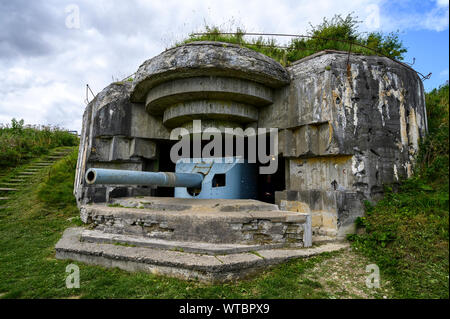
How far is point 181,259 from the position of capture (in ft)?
9.77

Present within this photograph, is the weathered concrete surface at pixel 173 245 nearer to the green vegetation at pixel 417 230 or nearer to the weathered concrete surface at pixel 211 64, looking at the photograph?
the green vegetation at pixel 417 230

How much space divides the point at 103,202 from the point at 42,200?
8.50 feet

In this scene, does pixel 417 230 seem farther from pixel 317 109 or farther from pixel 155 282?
pixel 155 282

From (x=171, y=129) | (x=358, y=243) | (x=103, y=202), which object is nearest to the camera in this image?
(x=358, y=243)

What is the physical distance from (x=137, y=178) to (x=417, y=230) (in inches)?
150

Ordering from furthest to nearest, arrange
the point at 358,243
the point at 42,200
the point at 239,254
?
1. the point at 42,200
2. the point at 358,243
3. the point at 239,254

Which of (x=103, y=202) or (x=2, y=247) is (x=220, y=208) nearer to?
(x=103, y=202)

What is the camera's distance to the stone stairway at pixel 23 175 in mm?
7535

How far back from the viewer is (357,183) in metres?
4.18

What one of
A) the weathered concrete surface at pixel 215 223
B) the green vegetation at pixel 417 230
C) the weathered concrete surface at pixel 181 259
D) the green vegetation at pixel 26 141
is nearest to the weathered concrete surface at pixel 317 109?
the green vegetation at pixel 417 230

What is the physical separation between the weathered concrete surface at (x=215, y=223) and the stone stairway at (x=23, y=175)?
5.15 meters
